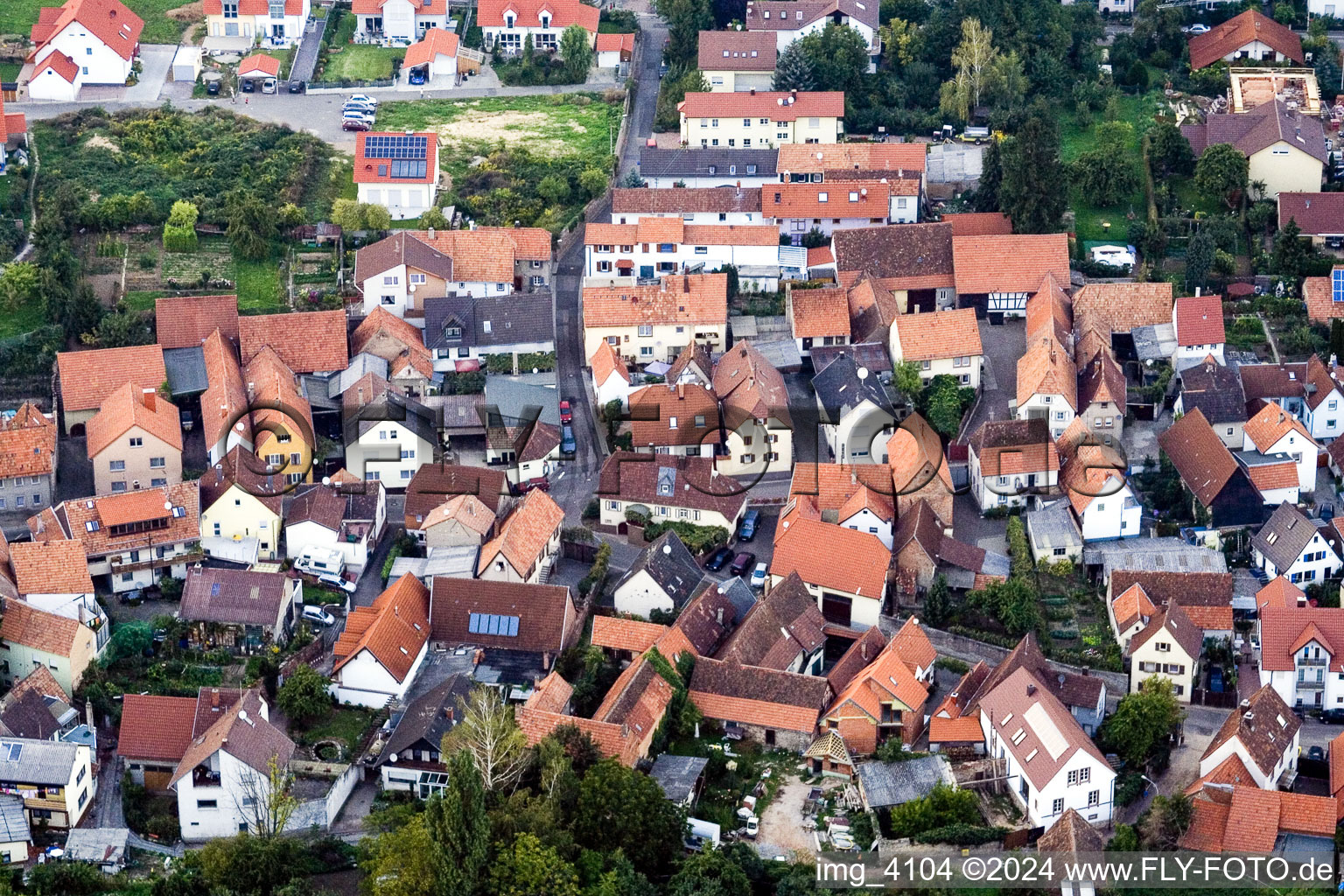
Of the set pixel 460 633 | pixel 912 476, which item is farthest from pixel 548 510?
pixel 912 476

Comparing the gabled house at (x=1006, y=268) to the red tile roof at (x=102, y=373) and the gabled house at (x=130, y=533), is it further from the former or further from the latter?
the gabled house at (x=130, y=533)

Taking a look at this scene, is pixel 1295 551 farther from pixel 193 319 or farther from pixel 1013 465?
pixel 193 319

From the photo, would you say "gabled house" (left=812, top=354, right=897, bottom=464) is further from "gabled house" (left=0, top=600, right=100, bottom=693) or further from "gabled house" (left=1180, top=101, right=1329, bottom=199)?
"gabled house" (left=0, top=600, right=100, bottom=693)

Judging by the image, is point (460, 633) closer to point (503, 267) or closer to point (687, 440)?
point (687, 440)

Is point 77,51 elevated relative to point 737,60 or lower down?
lower down

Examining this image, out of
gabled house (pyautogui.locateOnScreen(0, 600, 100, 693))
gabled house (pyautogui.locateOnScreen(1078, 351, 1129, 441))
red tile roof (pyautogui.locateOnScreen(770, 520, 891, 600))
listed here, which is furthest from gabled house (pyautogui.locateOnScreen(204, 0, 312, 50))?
red tile roof (pyautogui.locateOnScreen(770, 520, 891, 600))

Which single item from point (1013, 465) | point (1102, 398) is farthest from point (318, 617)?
point (1102, 398)

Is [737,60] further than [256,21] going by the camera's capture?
No
